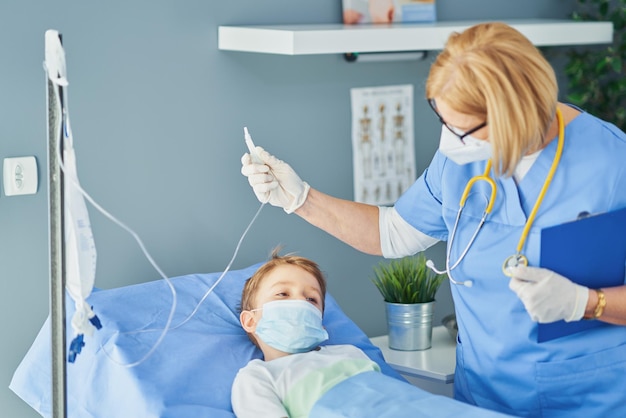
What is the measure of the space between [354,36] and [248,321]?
75 centimetres

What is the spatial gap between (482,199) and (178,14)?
95 cm

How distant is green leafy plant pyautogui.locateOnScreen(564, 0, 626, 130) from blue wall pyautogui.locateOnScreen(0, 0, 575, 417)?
0.53 m

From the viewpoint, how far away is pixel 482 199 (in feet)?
6.19

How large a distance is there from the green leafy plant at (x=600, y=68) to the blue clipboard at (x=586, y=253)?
1.24m

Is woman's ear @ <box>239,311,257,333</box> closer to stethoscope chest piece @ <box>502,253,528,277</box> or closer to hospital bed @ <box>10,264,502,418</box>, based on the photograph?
hospital bed @ <box>10,264,502,418</box>

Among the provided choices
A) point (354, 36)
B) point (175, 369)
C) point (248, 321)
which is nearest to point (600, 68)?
point (354, 36)

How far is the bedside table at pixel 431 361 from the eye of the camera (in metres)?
2.34

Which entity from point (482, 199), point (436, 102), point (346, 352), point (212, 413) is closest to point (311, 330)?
point (346, 352)

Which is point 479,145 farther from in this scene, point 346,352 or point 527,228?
point 346,352

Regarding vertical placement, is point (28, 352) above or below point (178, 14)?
below

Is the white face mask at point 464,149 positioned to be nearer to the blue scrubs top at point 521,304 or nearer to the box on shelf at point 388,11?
the blue scrubs top at point 521,304

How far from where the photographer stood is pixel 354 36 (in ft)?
7.63

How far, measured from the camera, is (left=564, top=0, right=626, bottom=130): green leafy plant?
2963 mm

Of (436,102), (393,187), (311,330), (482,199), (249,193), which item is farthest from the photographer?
(393,187)
